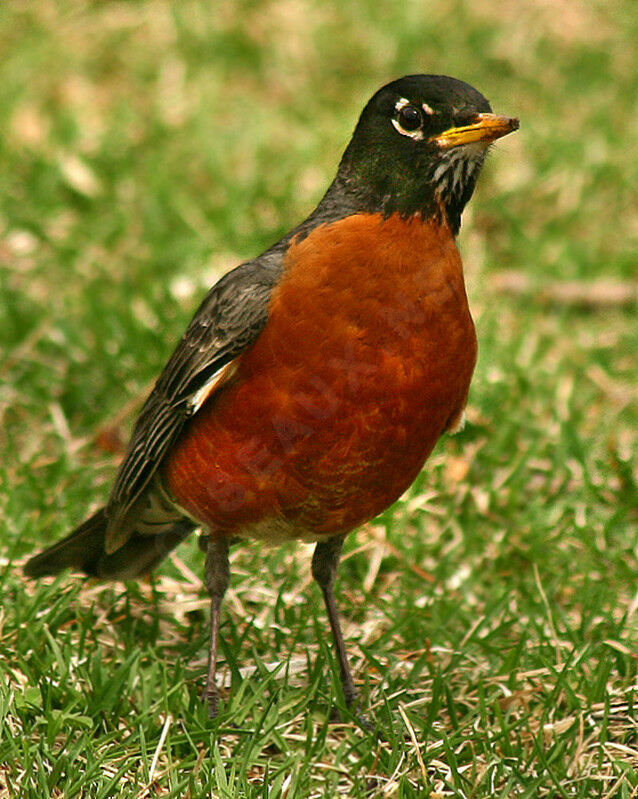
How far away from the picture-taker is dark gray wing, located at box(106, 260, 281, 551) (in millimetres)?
3852

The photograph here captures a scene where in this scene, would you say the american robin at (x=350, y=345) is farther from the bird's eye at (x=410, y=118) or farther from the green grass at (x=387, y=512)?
the green grass at (x=387, y=512)

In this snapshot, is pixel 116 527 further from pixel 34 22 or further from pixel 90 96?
pixel 34 22

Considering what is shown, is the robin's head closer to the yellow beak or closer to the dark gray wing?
the yellow beak

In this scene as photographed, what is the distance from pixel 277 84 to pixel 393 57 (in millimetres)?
828

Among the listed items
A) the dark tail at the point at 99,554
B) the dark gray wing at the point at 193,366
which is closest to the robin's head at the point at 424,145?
the dark gray wing at the point at 193,366

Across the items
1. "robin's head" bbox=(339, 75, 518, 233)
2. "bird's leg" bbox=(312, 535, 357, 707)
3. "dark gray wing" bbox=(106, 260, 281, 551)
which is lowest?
"bird's leg" bbox=(312, 535, 357, 707)

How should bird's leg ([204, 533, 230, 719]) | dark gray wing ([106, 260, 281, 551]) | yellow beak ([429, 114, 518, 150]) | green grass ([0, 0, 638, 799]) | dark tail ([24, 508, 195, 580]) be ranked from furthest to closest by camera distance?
dark tail ([24, 508, 195, 580]) → bird's leg ([204, 533, 230, 719]) → dark gray wing ([106, 260, 281, 551]) → green grass ([0, 0, 638, 799]) → yellow beak ([429, 114, 518, 150])

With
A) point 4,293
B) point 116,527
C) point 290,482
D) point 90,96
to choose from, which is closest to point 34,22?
point 90,96

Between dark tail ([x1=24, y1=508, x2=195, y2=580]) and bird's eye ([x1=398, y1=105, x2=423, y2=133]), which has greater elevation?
bird's eye ([x1=398, y1=105, x2=423, y2=133])

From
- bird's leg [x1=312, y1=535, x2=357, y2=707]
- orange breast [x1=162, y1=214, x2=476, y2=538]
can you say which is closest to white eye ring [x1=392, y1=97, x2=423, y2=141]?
orange breast [x1=162, y1=214, x2=476, y2=538]

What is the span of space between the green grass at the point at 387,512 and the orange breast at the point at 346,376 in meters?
0.70

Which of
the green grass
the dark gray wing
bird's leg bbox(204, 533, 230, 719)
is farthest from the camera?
bird's leg bbox(204, 533, 230, 719)

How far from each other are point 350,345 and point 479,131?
2.47 ft

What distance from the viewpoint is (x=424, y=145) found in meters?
3.75
